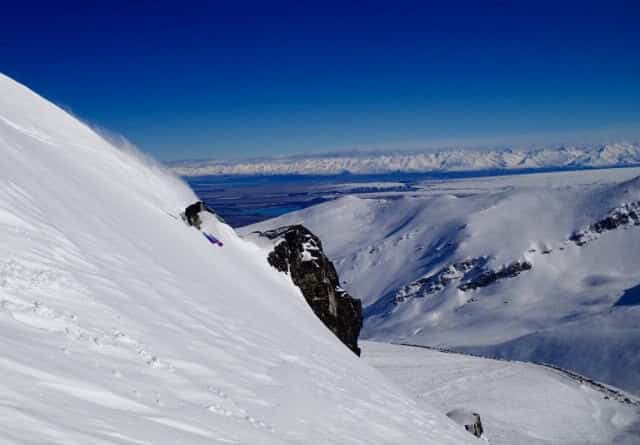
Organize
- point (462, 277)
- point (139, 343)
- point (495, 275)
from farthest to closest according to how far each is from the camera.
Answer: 1. point (495, 275)
2. point (462, 277)
3. point (139, 343)

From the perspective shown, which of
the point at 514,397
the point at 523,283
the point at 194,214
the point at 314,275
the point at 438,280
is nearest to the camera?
the point at 194,214

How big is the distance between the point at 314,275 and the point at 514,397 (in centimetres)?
2238

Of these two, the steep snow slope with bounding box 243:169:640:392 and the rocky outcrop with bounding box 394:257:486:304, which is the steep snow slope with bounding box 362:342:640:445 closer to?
the steep snow slope with bounding box 243:169:640:392

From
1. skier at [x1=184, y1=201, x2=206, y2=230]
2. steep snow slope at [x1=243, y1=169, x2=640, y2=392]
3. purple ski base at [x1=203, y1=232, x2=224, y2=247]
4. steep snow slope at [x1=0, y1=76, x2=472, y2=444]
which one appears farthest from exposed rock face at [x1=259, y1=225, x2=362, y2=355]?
steep snow slope at [x1=243, y1=169, x2=640, y2=392]

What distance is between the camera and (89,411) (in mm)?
4980

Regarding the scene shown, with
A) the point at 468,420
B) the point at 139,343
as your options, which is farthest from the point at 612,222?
the point at 139,343

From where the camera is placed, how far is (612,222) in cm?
17238

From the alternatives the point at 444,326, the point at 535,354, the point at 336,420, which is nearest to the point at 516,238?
the point at 444,326

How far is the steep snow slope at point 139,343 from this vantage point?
17.2ft

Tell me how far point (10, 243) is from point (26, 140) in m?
10.5

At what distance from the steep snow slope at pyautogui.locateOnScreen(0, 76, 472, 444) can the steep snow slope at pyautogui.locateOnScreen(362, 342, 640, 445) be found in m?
21.0

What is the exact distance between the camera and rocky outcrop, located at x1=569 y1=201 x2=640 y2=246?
551 ft

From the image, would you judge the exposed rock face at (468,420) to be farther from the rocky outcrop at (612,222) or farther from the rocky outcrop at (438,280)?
the rocky outcrop at (612,222)

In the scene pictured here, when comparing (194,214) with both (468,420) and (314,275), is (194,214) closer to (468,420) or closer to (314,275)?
(314,275)
